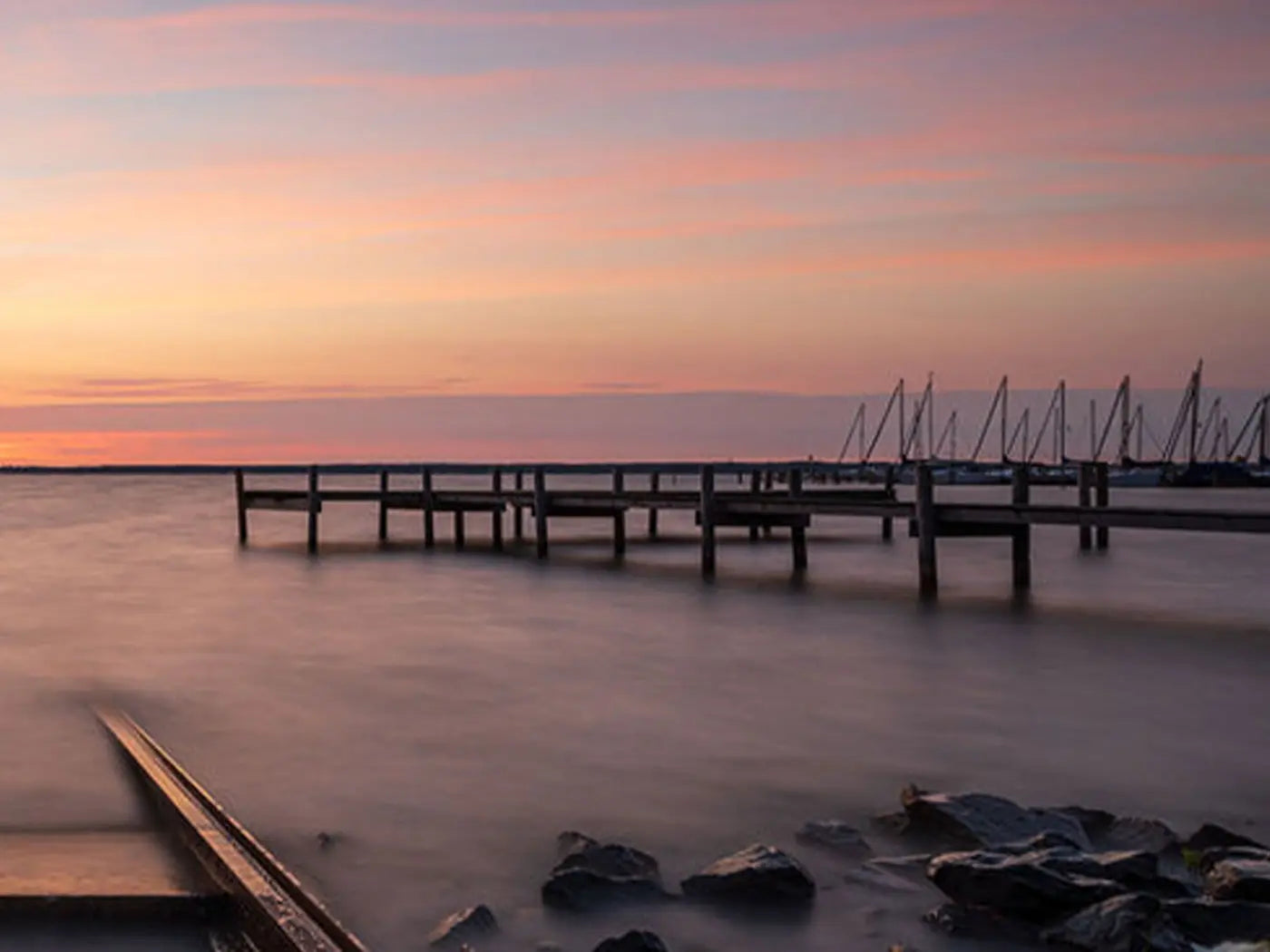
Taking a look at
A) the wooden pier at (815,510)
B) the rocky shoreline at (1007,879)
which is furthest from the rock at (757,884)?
the wooden pier at (815,510)

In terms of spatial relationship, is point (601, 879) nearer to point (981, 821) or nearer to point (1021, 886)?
point (1021, 886)

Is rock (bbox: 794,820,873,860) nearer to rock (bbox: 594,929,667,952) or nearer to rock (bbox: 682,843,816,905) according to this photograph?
rock (bbox: 682,843,816,905)

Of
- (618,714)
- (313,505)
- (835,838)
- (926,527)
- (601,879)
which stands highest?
(926,527)

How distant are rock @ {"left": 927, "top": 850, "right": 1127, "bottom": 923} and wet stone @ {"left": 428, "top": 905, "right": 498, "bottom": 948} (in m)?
1.96

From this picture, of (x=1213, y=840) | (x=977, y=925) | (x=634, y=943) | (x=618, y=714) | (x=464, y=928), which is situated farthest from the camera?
(x=618, y=714)

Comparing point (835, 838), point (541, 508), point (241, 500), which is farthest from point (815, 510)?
point (241, 500)

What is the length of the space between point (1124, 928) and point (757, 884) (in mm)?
1647

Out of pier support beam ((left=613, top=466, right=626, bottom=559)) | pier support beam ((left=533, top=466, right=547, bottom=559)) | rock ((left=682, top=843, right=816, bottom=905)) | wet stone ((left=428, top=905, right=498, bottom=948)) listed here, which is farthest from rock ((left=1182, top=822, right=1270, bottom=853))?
pier support beam ((left=613, top=466, right=626, bottom=559))

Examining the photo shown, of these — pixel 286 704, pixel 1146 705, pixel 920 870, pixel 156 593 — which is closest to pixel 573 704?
pixel 286 704

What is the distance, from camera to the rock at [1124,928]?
512 centimetres

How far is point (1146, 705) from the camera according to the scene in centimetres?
1198

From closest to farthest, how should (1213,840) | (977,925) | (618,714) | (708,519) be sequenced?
(977,925) → (1213,840) → (618,714) → (708,519)

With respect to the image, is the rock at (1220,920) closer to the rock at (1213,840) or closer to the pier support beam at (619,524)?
the rock at (1213,840)

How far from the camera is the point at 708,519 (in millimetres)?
24953
